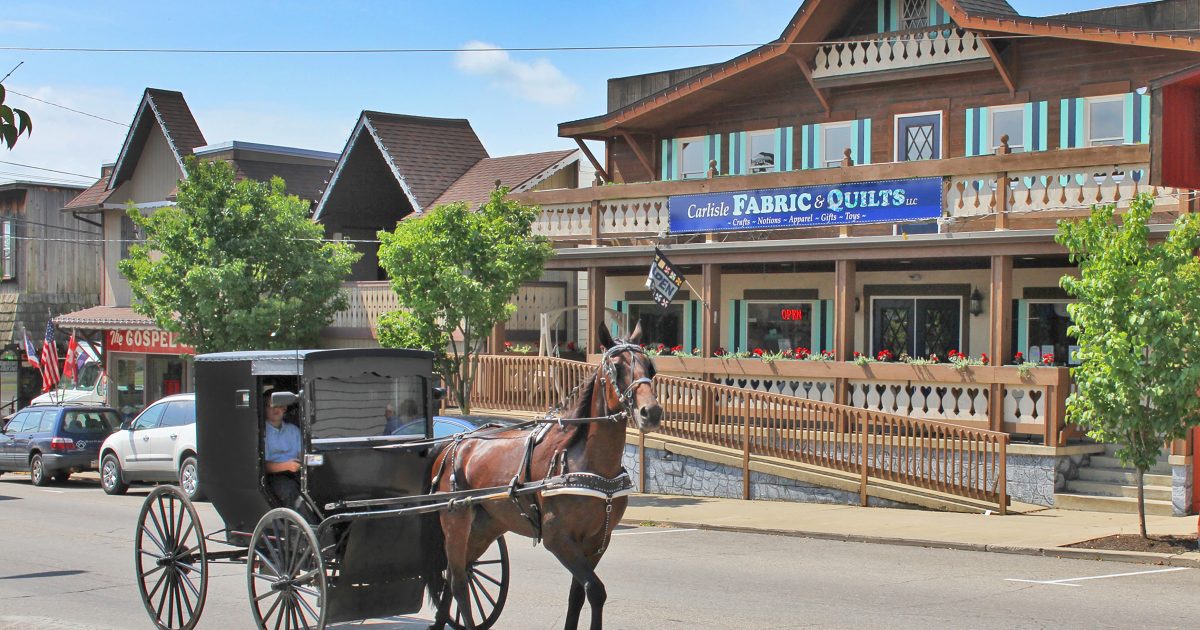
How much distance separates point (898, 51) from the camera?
75.0 ft

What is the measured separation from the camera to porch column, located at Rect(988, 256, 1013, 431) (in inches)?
739

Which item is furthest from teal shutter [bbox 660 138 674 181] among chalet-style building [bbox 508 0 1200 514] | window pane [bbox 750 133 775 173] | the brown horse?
the brown horse

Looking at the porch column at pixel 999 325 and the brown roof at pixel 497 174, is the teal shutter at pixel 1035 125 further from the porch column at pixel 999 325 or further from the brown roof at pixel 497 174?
the brown roof at pixel 497 174

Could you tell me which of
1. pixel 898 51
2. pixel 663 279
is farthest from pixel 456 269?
pixel 898 51

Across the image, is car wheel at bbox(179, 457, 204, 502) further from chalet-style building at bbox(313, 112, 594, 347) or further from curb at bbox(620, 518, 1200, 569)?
curb at bbox(620, 518, 1200, 569)

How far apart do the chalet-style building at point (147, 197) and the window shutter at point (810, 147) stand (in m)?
15.6

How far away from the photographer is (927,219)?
19812mm

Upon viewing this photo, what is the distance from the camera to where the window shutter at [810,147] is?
24.6 m

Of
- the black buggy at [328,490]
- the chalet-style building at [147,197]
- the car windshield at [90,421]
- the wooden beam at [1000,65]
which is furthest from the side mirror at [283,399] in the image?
the chalet-style building at [147,197]

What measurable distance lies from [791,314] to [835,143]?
12.0ft

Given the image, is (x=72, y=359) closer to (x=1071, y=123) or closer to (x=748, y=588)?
(x=1071, y=123)

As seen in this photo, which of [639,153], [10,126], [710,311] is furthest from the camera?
[639,153]

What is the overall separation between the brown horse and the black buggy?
35cm

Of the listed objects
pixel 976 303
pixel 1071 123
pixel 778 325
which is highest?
pixel 1071 123
